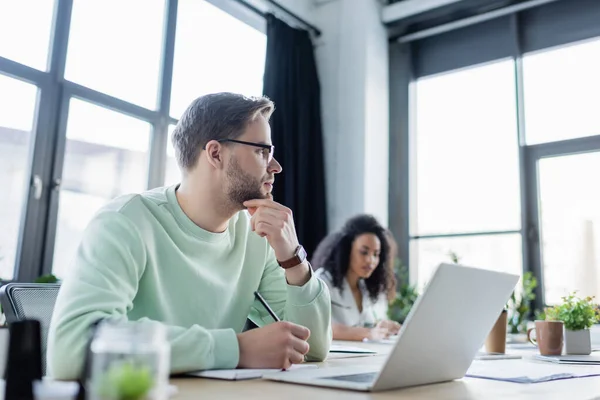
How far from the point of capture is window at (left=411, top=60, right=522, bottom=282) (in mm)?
3875

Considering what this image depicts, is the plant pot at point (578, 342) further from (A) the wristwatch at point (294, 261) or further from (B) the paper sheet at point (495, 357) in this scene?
(A) the wristwatch at point (294, 261)

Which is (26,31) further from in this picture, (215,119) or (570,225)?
(570,225)

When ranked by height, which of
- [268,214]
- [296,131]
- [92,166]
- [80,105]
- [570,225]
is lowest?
[268,214]

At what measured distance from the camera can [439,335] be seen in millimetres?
867

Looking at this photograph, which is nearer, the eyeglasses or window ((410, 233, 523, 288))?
the eyeglasses

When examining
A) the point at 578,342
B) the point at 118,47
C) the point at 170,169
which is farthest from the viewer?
the point at 170,169

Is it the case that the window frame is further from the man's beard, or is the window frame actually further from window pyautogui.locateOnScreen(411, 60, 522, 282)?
the man's beard

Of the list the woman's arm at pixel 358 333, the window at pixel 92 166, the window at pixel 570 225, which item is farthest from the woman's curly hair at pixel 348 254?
the window at pixel 570 225

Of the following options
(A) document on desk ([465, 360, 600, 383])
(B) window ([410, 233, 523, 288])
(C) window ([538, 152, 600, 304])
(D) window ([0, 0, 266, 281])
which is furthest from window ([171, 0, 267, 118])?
(A) document on desk ([465, 360, 600, 383])

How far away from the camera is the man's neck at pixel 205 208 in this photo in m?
1.35

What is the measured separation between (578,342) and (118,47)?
259 centimetres

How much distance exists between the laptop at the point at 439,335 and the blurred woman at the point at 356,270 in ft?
6.07

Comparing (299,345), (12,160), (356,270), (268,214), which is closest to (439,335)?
(299,345)

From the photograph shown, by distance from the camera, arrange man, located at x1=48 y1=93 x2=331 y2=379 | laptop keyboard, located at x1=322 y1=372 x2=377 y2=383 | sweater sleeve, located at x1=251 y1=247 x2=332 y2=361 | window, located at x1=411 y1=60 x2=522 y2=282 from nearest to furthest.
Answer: laptop keyboard, located at x1=322 y1=372 x2=377 y2=383 < man, located at x1=48 y1=93 x2=331 y2=379 < sweater sleeve, located at x1=251 y1=247 x2=332 y2=361 < window, located at x1=411 y1=60 x2=522 y2=282
